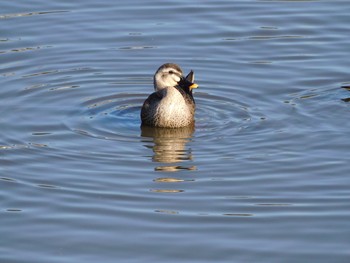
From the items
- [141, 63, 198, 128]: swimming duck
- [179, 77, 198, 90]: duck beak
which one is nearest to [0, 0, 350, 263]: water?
[141, 63, 198, 128]: swimming duck

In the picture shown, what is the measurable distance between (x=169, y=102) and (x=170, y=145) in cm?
113

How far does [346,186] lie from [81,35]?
740 centimetres

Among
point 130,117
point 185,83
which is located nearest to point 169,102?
point 185,83

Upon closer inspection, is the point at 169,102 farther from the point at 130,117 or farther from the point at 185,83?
the point at 130,117

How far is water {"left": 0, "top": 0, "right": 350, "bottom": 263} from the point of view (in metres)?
10.8

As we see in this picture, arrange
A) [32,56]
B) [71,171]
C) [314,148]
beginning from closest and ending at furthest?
1. [71,171]
2. [314,148]
3. [32,56]

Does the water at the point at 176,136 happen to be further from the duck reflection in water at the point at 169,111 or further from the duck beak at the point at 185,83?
the duck beak at the point at 185,83

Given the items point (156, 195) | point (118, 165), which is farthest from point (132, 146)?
point (156, 195)

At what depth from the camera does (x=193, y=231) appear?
10852mm

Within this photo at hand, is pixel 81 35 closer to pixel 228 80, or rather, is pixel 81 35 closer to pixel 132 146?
pixel 228 80

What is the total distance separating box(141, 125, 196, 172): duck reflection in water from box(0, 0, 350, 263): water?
0.04 meters

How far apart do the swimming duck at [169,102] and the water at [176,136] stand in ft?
0.74

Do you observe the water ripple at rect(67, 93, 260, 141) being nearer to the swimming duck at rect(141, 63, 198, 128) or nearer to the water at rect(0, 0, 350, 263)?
the water at rect(0, 0, 350, 263)

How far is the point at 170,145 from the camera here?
14281 mm
